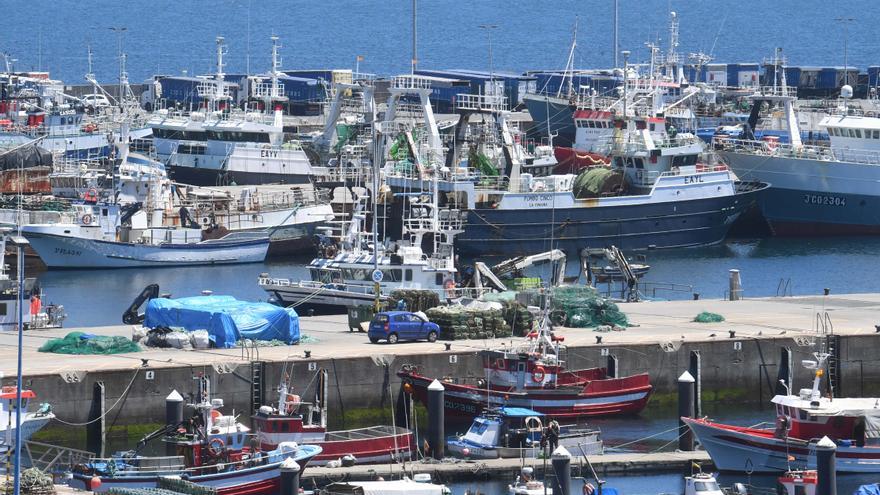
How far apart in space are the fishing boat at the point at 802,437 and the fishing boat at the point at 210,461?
939 centimetres

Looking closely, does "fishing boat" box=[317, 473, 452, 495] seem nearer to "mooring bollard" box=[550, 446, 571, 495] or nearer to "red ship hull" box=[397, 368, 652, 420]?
"mooring bollard" box=[550, 446, 571, 495]

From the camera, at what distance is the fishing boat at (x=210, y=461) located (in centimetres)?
3803

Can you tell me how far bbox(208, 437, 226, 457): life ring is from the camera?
3903 cm

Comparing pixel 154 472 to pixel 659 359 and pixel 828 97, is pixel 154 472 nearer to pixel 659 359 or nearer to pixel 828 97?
pixel 659 359

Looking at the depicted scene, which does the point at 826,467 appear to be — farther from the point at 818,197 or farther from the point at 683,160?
the point at 818,197

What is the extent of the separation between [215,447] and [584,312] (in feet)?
60.6

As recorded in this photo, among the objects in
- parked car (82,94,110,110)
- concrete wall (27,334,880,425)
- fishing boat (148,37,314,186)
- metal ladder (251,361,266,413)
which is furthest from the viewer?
parked car (82,94,110,110)

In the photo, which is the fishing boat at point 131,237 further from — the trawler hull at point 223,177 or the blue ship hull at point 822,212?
the blue ship hull at point 822,212

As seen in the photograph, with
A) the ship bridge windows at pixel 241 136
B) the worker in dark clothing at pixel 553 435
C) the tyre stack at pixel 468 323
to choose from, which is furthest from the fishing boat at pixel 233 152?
the worker in dark clothing at pixel 553 435

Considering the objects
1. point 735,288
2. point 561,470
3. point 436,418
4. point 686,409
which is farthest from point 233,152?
point 561,470

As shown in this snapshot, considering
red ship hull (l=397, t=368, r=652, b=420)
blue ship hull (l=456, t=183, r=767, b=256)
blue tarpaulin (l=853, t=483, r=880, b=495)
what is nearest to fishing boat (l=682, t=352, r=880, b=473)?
blue tarpaulin (l=853, t=483, r=880, b=495)

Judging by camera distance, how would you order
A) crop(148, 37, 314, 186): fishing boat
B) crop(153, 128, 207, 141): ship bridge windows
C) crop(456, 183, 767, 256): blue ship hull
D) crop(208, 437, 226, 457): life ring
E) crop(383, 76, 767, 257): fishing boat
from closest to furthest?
crop(208, 437, 226, 457): life ring, crop(383, 76, 767, 257): fishing boat, crop(456, 183, 767, 256): blue ship hull, crop(148, 37, 314, 186): fishing boat, crop(153, 128, 207, 141): ship bridge windows

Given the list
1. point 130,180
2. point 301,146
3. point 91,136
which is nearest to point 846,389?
point 130,180

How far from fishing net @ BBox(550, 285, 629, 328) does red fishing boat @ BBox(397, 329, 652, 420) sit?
21.4ft
